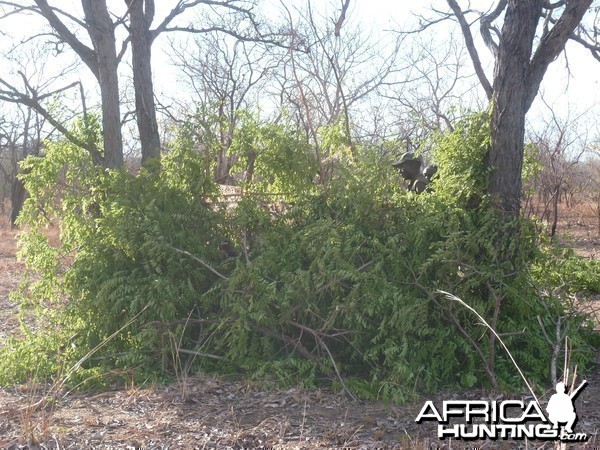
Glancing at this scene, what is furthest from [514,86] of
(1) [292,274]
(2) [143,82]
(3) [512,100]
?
(2) [143,82]

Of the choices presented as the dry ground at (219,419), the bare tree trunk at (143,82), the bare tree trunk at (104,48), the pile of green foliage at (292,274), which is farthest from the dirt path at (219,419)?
the bare tree trunk at (104,48)

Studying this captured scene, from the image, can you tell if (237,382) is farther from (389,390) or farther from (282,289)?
(389,390)

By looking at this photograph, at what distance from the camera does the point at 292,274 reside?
20.2ft

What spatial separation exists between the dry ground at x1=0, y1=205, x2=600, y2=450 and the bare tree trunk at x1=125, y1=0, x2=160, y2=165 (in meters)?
3.42

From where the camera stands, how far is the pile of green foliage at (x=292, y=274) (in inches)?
237

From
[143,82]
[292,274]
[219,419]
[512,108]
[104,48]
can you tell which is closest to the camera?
[219,419]

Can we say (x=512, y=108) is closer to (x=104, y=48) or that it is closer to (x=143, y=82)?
(x=143, y=82)

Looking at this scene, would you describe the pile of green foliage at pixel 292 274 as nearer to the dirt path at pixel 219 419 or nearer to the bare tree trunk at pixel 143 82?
the dirt path at pixel 219 419

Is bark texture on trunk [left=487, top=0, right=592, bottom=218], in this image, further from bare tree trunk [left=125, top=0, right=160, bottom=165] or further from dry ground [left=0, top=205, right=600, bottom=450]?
bare tree trunk [left=125, top=0, right=160, bottom=165]

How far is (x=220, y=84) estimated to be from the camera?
2548 cm

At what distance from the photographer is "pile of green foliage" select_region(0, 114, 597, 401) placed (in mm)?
6016

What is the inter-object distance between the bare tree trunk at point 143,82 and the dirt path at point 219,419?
342 centimetres

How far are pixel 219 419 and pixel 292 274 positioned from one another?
154 cm

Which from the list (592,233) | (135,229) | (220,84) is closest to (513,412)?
(135,229)
